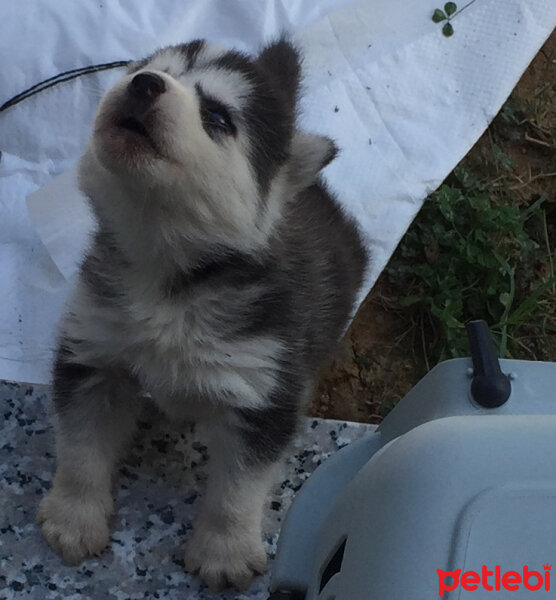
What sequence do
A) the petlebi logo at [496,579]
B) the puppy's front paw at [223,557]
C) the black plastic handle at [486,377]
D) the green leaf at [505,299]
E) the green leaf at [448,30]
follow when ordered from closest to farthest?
the petlebi logo at [496,579] → the black plastic handle at [486,377] → the puppy's front paw at [223,557] → the green leaf at [505,299] → the green leaf at [448,30]

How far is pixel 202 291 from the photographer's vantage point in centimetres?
190

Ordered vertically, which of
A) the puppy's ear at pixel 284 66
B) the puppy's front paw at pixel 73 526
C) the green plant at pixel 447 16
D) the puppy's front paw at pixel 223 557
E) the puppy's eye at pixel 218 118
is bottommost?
the puppy's front paw at pixel 223 557

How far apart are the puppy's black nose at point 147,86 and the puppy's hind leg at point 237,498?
75 centimetres

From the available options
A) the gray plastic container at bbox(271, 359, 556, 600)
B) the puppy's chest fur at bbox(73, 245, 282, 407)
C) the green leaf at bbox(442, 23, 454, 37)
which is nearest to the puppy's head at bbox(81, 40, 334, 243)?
the puppy's chest fur at bbox(73, 245, 282, 407)

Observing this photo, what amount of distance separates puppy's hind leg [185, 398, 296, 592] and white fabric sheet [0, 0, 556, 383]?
908mm

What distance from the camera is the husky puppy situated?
1693 millimetres

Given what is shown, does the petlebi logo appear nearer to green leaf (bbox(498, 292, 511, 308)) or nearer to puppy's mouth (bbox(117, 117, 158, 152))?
puppy's mouth (bbox(117, 117, 158, 152))

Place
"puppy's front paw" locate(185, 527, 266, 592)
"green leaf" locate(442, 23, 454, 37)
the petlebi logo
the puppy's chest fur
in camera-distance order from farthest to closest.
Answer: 1. "green leaf" locate(442, 23, 454, 37)
2. "puppy's front paw" locate(185, 527, 266, 592)
3. the puppy's chest fur
4. the petlebi logo

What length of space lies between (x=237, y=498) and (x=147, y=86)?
3.16 feet

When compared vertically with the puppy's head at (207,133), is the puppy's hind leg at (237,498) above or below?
below

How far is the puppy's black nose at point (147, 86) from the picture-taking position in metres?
1.63

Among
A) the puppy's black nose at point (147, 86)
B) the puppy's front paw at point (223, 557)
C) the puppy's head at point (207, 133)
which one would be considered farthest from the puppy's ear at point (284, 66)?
the puppy's front paw at point (223, 557)

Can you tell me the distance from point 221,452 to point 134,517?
1.22ft

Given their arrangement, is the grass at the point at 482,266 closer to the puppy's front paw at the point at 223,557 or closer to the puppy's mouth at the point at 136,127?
the puppy's front paw at the point at 223,557
